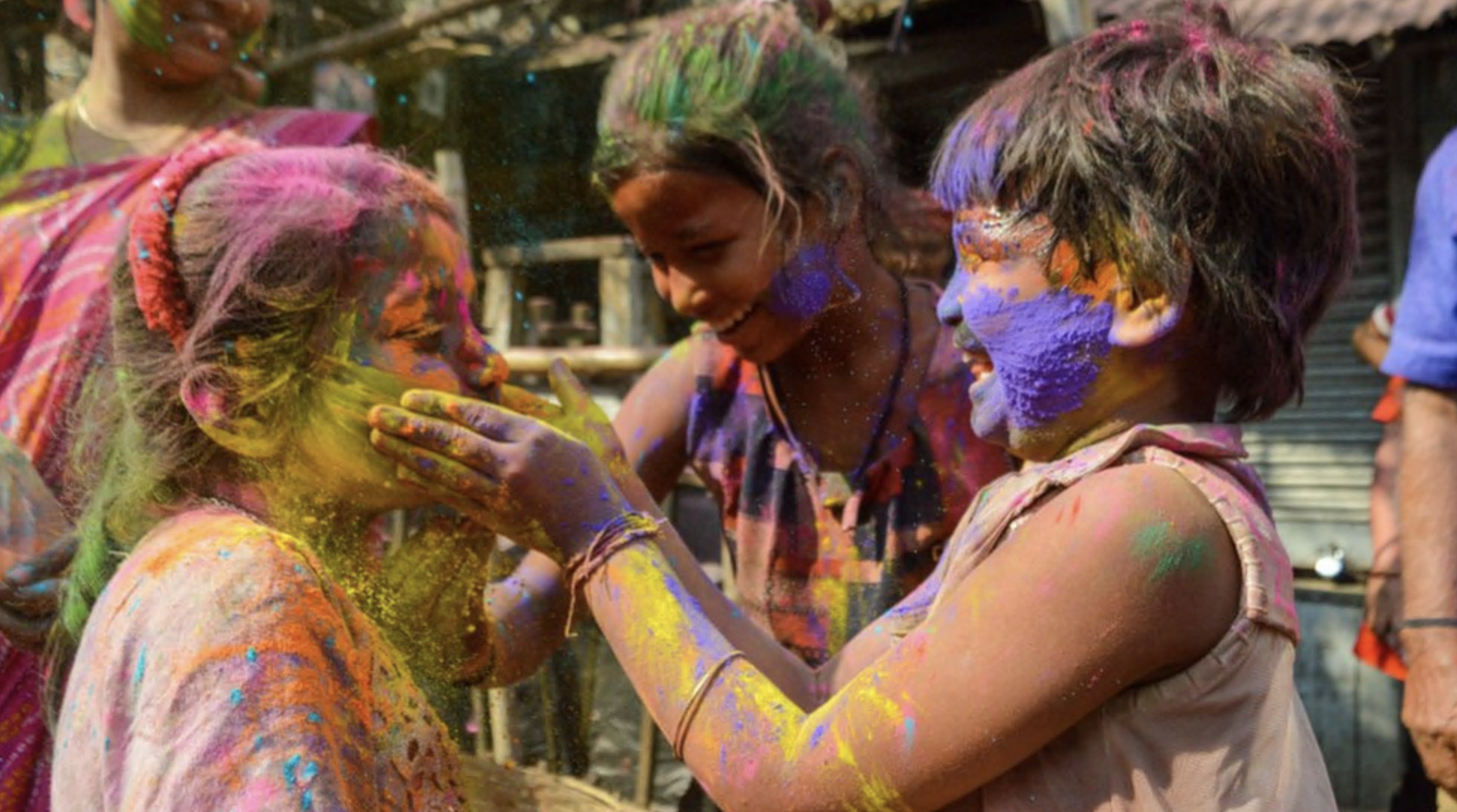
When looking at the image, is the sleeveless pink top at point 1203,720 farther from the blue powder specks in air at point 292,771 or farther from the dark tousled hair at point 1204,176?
the blue powder specks in air at point 292,771

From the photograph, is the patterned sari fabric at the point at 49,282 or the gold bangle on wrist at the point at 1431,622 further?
the gold bangle on wrist at the point at 1431,622

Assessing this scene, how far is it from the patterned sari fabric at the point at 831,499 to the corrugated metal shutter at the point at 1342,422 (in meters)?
2.58

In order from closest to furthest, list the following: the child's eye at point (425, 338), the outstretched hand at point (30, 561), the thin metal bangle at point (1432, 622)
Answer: the child's eye at point (425, 338), the outstretched hand at point (30, 561), the thin metal bangle at point (1432, 622)

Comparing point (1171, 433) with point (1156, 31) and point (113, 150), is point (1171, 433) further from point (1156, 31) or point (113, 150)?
point (113, 150)

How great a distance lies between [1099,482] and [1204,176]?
331 mm

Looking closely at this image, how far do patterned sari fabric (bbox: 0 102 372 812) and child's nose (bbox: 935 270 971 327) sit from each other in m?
1.17

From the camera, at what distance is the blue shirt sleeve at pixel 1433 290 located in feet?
7.26

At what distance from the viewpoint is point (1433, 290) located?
2246mm

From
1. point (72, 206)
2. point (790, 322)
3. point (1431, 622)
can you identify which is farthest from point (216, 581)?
point (1431, 622)

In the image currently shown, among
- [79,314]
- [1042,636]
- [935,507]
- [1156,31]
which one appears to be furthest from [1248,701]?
[79,314]

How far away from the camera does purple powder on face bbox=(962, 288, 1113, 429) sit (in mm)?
1310

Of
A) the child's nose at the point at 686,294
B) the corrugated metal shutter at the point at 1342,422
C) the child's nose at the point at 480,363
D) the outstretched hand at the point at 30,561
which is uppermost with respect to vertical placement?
the child's nose at the point at 480,363

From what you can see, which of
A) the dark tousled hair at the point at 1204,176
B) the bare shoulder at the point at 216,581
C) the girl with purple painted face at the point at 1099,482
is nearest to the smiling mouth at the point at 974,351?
the girl with purple painted face at the point at 1099,482

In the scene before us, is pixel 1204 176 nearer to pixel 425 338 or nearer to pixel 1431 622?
pixel 425 338
